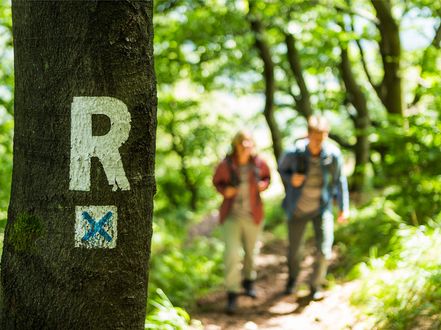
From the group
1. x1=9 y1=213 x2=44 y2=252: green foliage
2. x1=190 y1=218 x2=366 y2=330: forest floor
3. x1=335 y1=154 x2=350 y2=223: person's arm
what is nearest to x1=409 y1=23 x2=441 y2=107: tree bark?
x1=335 y1=154 x2=350 y2=223: person's arm

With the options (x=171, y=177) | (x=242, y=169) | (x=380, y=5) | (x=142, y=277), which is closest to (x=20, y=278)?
(x=142, y=277)

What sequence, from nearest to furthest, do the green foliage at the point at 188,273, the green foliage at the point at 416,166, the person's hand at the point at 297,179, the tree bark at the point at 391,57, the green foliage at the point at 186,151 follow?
1. the person's hand at the point at 297,179
2. the green foliage at the point at 416,166
3. the green foliage at the point at 188,273
4. the tree bark at the point at 391,57
5. the green foliage at the point at 186,151

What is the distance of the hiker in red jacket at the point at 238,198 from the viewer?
609 cm

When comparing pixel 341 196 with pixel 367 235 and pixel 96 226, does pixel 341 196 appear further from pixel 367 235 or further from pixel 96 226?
pixel 96 226

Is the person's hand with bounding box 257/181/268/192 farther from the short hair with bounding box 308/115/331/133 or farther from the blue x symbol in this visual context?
the blue x symbol

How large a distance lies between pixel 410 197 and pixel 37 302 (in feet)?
18.4

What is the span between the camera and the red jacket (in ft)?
20.0

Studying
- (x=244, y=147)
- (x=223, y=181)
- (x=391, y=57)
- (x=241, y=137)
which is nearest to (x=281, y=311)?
(x=223, y=181)

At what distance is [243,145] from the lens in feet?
20.0

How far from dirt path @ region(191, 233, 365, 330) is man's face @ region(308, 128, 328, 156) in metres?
1.68

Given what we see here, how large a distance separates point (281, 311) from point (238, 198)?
1478 millimetres

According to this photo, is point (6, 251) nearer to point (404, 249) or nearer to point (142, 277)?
point (142, 277)

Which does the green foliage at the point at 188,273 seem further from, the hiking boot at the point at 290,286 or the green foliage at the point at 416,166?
the green foliage at the point at 416,166

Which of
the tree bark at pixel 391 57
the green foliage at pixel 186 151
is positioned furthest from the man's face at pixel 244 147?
the green foliage at pixel 186 151
